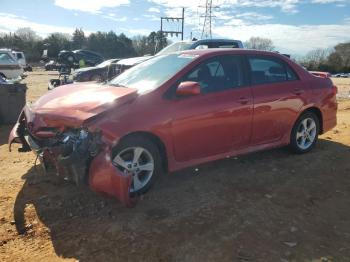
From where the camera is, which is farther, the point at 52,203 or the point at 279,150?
the point at 279,150

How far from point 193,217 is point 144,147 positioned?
0.92 m

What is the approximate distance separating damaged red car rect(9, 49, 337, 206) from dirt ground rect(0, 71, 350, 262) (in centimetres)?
32

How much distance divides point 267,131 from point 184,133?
1520 millimetres

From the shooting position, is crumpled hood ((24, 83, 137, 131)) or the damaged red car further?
crumpled hood ((24, 83, 137, 131))

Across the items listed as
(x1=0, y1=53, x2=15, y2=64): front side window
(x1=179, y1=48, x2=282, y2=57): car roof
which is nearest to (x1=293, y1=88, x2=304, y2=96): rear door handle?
(x1=179, y1=48, x2=282, y2=57): car roof

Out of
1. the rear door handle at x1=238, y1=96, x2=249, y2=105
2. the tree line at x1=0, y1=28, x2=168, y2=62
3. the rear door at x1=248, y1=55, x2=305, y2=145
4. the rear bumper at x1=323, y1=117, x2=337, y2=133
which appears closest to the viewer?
the rear door handle at x1=238, y1=96, x2=249, y2=105

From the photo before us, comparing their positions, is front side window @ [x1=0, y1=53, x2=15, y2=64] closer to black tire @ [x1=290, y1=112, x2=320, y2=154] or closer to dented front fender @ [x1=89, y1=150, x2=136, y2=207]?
black tire @ [x1=290, y1=112, x2=320, y2=154]

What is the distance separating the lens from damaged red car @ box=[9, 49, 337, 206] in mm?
3943

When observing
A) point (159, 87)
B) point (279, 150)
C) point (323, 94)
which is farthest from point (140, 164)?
point (323, 94)

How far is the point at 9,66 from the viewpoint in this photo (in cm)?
1684

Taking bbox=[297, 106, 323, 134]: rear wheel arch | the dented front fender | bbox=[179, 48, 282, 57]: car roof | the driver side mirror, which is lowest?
the dented front fender

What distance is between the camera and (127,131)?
4.06 meters

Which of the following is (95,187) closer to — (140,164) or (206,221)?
(140,164)

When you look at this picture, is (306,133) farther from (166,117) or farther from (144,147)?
(144,147)
